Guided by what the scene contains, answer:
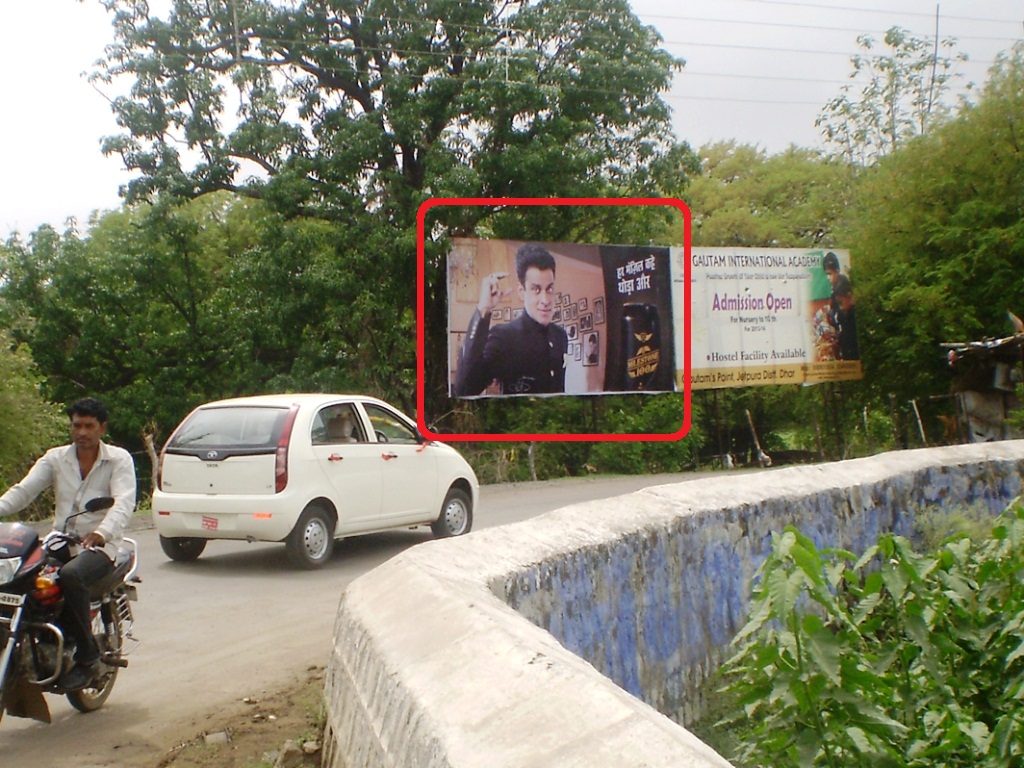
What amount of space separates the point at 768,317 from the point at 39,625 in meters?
22.4

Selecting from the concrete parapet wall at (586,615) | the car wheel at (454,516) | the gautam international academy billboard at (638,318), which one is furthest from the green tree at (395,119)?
the concrete parapet wall at (586,615)

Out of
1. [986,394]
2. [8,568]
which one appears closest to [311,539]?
[8,568]

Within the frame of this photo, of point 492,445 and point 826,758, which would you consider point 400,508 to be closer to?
point 826,758

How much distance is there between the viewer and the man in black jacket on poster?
21.8 meters

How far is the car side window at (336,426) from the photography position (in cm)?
1020

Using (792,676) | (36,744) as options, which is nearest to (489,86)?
(36,744)

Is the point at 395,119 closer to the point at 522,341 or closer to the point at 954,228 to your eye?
the point at 522,341

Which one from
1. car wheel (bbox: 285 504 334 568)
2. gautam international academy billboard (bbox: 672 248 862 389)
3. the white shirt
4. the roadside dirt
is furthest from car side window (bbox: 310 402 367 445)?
gautam international academy billboard (bbox: 672 248 862 389)

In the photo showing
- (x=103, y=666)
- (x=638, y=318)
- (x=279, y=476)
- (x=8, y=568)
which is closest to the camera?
(x=8, y=568)

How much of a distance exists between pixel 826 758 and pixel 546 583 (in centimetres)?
128

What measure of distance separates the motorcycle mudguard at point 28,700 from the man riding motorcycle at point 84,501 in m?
0.18

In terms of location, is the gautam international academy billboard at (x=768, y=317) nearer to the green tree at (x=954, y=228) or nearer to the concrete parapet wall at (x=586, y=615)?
the green tree at (x=954, y=228)

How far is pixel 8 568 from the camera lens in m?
4.82

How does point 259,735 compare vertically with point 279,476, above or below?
below
